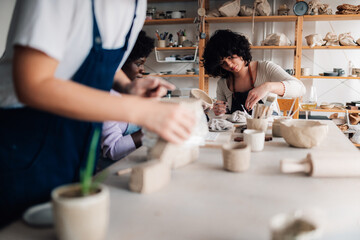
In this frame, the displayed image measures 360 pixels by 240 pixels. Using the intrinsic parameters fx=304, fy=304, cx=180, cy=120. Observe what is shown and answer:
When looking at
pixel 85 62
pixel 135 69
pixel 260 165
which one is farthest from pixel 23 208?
pixel 135 69

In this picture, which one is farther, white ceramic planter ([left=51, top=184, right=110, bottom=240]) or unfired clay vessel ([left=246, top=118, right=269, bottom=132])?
unfired clay vessel ([left=246, top=118, right=269, bottom=132])

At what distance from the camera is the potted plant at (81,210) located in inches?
21.8

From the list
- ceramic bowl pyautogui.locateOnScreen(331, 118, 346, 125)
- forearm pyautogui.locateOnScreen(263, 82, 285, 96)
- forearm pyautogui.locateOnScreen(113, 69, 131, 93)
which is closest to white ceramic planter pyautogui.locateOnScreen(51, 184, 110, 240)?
forearm pyautogui.locateOnScreen(113, 69, 131, 93)

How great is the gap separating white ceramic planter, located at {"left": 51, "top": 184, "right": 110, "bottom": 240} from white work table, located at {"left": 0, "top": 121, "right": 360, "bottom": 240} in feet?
0.26

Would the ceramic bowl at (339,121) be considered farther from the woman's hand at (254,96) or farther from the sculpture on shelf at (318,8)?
the woman's hand at (254,96)

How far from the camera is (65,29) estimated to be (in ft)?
2.37

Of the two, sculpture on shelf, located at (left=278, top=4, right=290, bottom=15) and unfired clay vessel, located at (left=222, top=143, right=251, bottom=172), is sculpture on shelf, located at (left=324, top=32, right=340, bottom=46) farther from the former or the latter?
unfired clay vessel, located at (left=222, top=143, right=251, bottom=172)

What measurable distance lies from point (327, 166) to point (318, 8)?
3.78 meters

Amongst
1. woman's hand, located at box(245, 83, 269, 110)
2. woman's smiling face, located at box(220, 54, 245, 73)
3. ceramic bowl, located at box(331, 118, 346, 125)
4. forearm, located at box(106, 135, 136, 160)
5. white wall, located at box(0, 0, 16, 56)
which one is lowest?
ceramic bowl, located at box(331, 118, 346, 125)

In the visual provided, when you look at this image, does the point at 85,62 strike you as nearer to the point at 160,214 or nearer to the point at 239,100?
the point at 160,214

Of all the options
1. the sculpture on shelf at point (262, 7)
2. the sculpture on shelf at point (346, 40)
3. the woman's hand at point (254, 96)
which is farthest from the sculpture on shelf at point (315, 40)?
the woman's hand at point (254, 96)

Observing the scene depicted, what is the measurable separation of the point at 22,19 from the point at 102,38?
0.93 ft

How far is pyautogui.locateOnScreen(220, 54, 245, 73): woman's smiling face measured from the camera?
2.69 meters

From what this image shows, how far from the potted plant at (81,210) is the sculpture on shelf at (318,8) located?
4259mm
